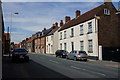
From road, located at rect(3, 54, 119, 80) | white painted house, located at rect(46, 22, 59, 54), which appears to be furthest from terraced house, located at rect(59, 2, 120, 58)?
white painted house, located at rect(46, 22, 59, 54)

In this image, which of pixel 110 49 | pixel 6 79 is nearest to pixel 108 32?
pixel 110 49

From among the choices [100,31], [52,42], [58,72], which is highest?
[100,31]

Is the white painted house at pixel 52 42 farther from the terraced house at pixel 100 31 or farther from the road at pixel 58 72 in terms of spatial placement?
the road at pixel 58 72

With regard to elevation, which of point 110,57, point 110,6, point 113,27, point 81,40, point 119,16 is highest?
point 110,6

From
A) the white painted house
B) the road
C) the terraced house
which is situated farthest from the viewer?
the white painted house

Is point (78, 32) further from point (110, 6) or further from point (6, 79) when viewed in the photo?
point (6, 79)

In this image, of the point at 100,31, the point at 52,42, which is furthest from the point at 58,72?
the point at 52,42

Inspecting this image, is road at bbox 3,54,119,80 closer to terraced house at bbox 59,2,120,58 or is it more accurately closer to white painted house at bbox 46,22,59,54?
terraced house at bbox 59,2,120,58

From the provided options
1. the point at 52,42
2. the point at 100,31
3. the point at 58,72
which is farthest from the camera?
the point at 52,42

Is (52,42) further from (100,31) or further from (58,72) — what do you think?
(58,72)

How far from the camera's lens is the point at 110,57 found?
83.6ft

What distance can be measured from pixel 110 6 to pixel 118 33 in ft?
16.7

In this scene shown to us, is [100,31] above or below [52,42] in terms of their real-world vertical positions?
above

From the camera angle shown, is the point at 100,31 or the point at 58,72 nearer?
the point at 58,72
